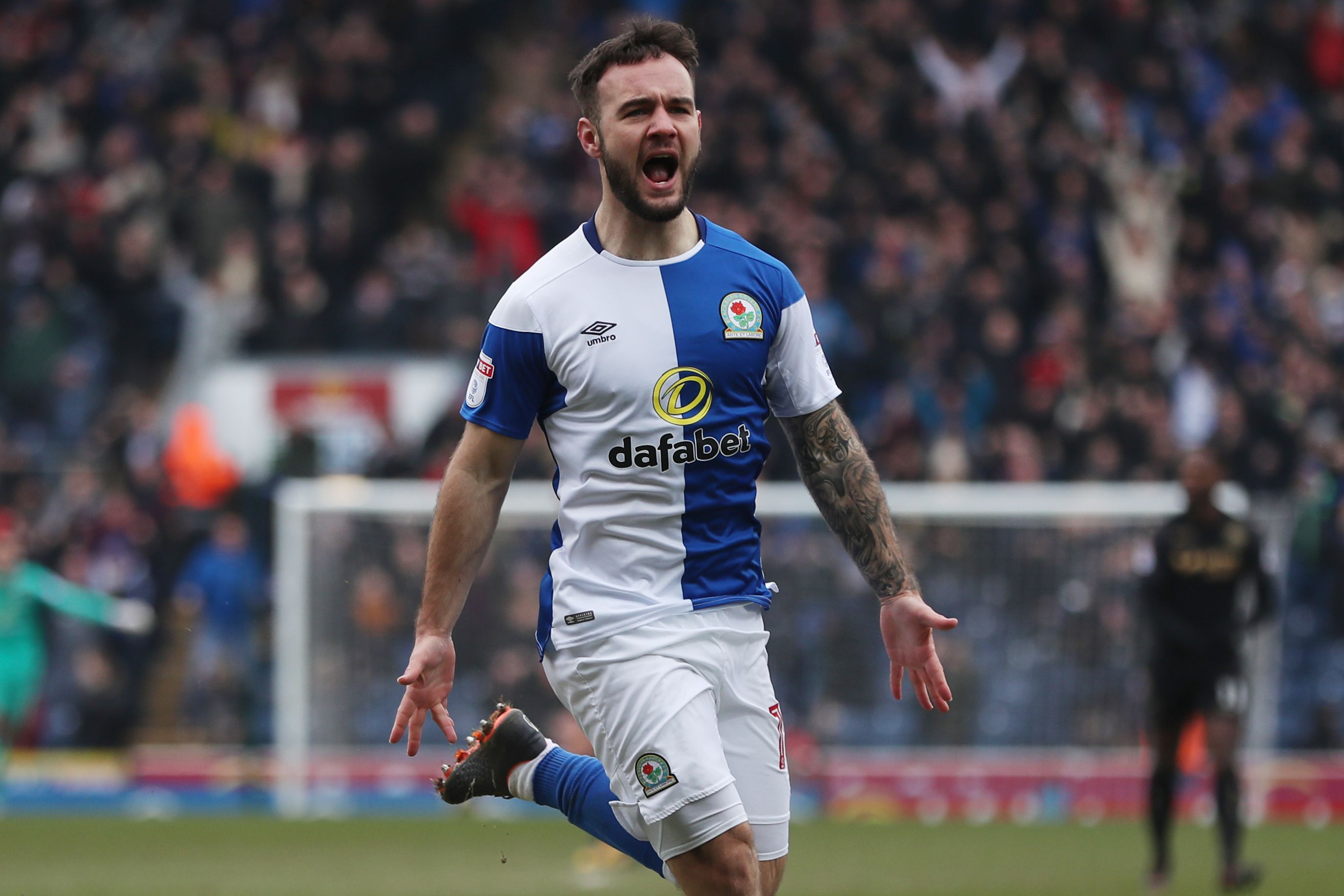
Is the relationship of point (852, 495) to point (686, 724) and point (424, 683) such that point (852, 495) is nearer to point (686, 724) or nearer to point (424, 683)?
point (686, 724)

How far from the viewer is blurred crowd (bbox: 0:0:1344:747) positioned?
16.4 meters

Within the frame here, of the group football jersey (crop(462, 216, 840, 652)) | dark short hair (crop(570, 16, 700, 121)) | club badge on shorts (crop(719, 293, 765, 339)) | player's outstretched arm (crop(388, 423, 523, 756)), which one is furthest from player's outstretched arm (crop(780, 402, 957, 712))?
dark short hair (crop(570, 16, 700, 121))

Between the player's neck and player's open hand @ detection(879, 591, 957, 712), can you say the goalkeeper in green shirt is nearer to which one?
the player's neck

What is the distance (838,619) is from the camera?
50.8ft

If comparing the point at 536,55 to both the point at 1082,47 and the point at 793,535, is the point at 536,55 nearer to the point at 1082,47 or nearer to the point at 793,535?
the point at 1082,47

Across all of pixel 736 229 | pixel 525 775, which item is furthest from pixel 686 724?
pixel 736 229

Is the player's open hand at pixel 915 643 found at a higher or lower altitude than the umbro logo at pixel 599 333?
lower

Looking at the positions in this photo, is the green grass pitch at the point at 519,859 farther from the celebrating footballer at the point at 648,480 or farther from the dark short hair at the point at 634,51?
the dark short hair at the point at 634,51

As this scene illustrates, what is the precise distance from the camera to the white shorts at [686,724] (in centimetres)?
519

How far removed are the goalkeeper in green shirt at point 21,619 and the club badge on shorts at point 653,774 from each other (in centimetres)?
1076

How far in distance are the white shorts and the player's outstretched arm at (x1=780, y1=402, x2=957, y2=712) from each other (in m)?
0.36

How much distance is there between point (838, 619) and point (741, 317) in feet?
33.5

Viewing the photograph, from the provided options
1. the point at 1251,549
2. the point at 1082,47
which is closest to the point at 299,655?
the point at 1251,549

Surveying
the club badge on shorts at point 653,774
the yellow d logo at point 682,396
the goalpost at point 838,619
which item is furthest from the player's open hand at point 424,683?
the goalpost at point 838,619
